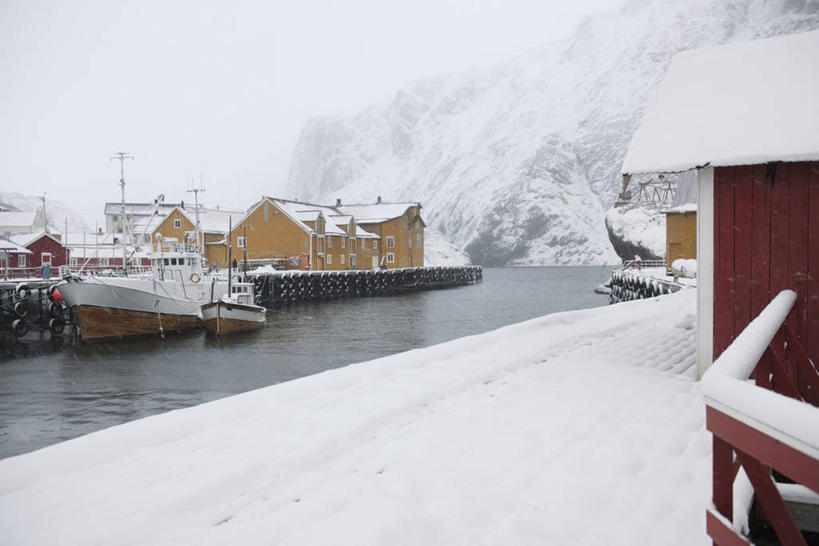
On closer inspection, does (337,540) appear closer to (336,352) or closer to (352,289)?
(336,352)

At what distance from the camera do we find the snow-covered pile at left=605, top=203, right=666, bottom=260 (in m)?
60.0

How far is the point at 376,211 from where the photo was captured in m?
71.6

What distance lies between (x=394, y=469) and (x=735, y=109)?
6863mm

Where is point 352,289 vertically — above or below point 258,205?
Result: below

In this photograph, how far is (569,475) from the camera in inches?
180

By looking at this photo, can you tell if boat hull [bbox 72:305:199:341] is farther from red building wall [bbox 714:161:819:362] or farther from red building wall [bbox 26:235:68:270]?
red building wall [bbox 714:161:819:362]

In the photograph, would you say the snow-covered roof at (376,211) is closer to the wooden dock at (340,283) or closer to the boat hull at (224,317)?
the wooden dock at (340,283)

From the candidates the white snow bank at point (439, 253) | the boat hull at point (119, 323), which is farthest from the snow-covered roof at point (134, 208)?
the boat hull at point (119, 323)

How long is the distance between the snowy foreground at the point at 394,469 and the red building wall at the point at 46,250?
52.3m

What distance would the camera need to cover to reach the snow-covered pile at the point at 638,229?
5997 cm

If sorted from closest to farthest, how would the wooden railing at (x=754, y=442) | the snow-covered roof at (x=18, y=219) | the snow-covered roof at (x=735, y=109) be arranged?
the wooden railing at (x=754, y=442) → the snow-covered roof at (x=735, y=109) → the snow-covered roof at (x=18, y=219)

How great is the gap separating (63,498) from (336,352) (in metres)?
18.6

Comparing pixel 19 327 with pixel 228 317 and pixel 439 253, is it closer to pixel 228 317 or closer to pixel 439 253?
pixel 228 317

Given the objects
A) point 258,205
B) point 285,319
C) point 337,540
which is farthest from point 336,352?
point 258,205
